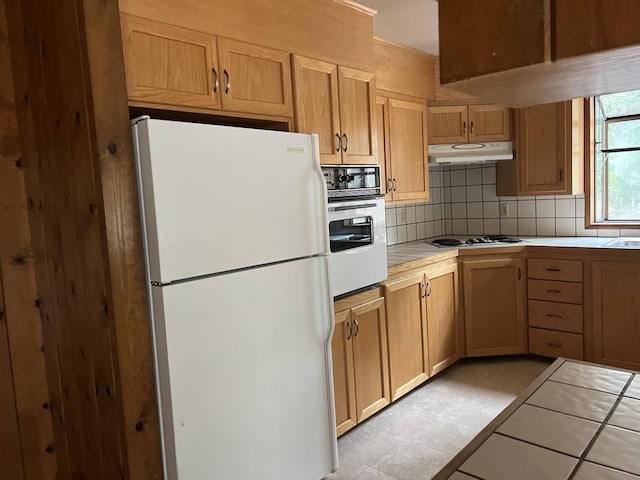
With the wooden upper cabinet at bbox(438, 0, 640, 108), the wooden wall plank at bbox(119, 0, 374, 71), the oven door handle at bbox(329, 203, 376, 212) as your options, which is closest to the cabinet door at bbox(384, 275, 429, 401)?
the oven door handle at bbox(329, 203, 376, 212)

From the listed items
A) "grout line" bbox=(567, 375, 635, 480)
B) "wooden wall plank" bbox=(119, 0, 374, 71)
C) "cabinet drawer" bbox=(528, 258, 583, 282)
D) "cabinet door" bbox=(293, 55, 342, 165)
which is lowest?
"cabinet drawer" bbox=(528, 258, 583, 282)

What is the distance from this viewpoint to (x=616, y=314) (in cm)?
308

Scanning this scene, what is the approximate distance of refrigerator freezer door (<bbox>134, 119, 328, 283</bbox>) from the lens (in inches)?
58.8

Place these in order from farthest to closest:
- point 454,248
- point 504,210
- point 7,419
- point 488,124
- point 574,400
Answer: point 504,210
point 488,124
point 454,248
point 7,419
point 574,400

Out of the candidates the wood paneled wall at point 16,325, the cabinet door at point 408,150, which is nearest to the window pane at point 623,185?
the cabinet door at point 408,150

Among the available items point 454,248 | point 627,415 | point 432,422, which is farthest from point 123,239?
point 454,248

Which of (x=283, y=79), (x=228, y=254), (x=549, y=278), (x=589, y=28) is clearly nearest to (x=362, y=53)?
(x=283, y=79)

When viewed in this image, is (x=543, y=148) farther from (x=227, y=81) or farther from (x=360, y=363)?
(x=227, y=81)

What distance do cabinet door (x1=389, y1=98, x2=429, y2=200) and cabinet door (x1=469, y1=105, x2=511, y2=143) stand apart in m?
0.40

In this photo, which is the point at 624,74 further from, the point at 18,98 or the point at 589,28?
the point at 18,98

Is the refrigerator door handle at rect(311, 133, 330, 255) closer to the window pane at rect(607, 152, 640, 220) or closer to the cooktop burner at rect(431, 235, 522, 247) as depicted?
the cooktop burner at rect(431, 235, 522, 247)

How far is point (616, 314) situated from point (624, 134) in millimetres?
1402

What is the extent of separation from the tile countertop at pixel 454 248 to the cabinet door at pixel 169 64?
63.6 inches

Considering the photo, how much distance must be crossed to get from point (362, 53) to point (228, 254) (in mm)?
1499
